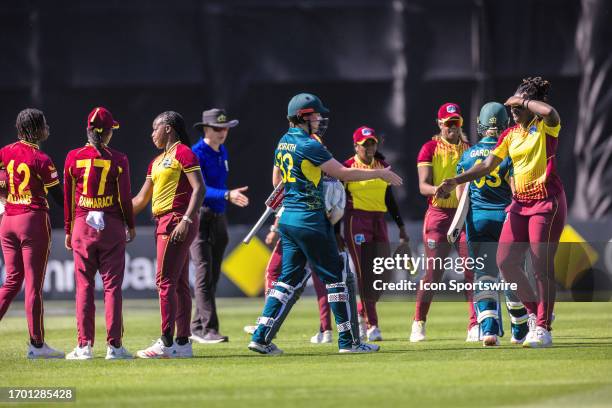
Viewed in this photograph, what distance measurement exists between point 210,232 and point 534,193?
357 cm

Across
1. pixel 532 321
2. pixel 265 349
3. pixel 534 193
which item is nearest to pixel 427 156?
pixel 534 193

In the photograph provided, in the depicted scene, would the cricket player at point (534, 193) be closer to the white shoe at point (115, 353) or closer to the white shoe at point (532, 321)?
the white shoe at point (532, 321)

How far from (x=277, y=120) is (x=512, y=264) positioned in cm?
940

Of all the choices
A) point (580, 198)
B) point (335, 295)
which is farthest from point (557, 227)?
point (580, 198)

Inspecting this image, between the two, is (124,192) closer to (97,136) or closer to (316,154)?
(97,136)

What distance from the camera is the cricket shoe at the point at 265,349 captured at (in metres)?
10.9

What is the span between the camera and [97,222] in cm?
1054

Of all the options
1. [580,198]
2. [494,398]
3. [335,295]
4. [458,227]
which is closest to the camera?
[494,398]

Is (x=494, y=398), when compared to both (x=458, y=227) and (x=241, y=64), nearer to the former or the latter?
(x=458, y=227)

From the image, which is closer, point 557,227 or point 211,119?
point 557,227

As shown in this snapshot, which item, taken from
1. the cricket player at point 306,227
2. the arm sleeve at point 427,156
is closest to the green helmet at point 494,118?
the arm sleeve at point 427,156

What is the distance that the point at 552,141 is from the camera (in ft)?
36.4

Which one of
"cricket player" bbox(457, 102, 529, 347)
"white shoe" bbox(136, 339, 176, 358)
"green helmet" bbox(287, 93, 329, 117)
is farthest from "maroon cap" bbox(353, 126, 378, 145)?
"white shoe" bbox(136, 339, 176, 358)

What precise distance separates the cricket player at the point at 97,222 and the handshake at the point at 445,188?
268cm
